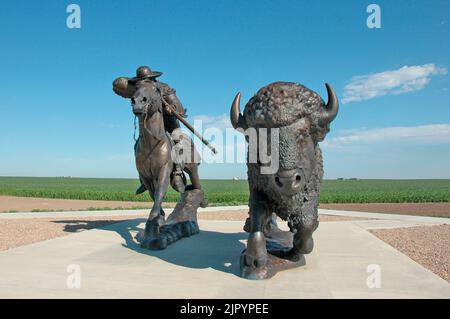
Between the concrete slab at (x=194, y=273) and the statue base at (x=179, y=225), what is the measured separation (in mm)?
161

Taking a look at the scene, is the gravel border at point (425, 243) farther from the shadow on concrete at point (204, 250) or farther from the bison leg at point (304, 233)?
the shadow on concrete at point (204, 250)

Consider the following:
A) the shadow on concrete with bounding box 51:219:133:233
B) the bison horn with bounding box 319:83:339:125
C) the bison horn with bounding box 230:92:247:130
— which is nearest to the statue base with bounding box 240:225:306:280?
the bison horn with bounding box 230:92:247:130

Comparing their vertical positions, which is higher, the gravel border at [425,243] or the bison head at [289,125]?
the bison head at [289,125]

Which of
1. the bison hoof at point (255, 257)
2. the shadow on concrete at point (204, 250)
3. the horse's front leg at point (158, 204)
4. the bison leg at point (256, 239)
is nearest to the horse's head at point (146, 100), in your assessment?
the horse's front leg at point (158, 204)

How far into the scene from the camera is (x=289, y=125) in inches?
138

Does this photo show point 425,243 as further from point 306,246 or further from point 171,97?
point 171,97

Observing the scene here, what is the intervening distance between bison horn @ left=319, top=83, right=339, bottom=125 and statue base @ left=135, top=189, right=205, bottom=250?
3162 millimetres

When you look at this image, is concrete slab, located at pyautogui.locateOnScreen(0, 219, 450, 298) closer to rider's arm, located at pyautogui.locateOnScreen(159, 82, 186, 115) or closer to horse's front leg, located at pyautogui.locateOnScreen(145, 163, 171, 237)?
horse's front leg, located at pyautogui.locateOnScreen(145, 163, 171, 237)

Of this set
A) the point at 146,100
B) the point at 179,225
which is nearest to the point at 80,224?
the point at 179,225

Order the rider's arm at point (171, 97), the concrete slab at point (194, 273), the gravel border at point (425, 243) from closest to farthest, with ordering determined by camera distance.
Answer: the concrete slab at point (194, 273), the gravel border at point (425, 243), the rider's arm at point (171, 97)

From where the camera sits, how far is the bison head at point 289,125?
3.43m

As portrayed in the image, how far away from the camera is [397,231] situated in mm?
9031

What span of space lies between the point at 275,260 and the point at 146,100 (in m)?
3.16
